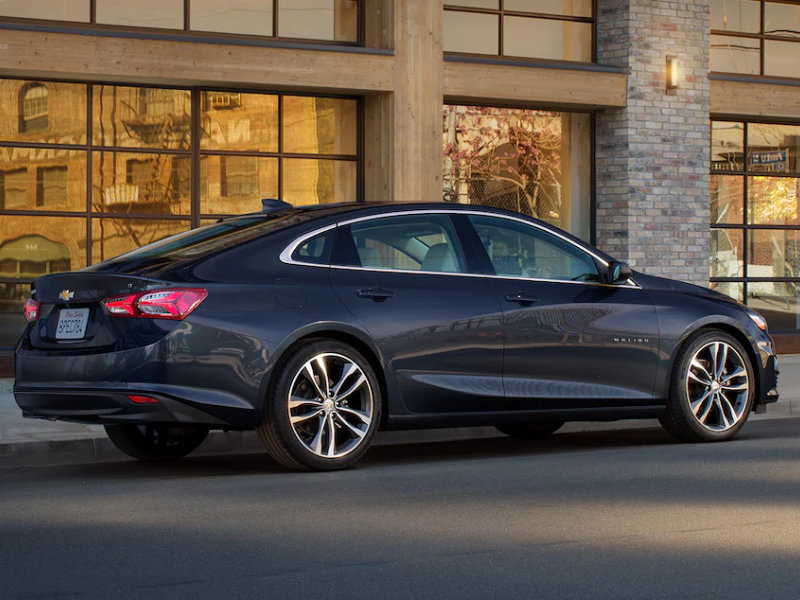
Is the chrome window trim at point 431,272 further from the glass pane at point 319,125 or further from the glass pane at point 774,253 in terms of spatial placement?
the glass pane at point 774,253

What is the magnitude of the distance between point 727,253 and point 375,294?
10194 millimetres

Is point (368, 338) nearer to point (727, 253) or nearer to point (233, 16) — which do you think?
point (233, 16)

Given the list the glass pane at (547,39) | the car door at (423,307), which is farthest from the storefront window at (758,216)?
the car door at (423,307)

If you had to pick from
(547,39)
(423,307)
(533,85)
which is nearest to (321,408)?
(423,307)

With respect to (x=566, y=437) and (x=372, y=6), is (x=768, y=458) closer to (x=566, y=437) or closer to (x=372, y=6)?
(x=566, y=437)

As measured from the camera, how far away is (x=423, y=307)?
8.16 m

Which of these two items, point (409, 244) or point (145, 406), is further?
point (409, 244)

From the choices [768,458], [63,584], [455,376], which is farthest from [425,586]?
[768,458]

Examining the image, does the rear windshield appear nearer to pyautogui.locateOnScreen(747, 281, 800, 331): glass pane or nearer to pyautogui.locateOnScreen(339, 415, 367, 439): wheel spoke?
pyautogui.locateOnScreen(339, 415, 367, 439): wheel spoke

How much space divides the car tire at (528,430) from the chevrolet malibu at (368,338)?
3.31ft

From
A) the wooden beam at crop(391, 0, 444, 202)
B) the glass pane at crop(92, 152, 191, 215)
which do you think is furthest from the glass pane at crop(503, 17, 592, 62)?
the glass pane at crop(92, 152, 191, 215)

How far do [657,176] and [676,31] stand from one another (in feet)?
5.60

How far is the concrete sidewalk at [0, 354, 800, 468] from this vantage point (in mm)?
8711

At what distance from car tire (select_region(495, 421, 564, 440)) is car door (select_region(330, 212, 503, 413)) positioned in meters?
1.72
